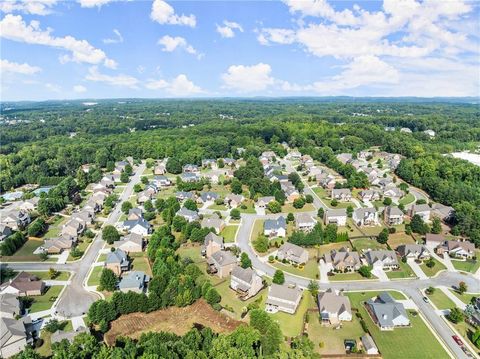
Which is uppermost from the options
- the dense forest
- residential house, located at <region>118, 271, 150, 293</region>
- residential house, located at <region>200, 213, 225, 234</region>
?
the dense forest

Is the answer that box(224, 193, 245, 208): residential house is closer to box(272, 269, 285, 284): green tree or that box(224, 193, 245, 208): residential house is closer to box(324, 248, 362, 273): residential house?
box(324, 248, 362, 273): residential house

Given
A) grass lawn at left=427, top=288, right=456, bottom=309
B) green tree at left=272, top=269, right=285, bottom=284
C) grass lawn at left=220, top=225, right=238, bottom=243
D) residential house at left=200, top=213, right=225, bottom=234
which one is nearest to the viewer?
grass lawn at left=427, top=288, right=456, bottom=309

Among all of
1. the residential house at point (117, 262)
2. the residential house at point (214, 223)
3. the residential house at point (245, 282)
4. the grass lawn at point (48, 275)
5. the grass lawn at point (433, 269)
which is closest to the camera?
the residential house at point (245, 282)

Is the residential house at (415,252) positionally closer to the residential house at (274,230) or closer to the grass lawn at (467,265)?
the grass lawn at (467,265)

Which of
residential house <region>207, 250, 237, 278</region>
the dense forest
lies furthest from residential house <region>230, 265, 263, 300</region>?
the dense forest

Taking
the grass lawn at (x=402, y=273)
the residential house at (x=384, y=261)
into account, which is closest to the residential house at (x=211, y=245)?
the residential house at (x=384, y=261)

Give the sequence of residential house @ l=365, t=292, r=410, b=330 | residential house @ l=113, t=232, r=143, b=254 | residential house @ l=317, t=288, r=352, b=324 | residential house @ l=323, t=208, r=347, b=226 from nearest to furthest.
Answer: residential house @ l=365, t=292, r=410, b=330 < residential house @ l=317, t=288, r=352, b=324 < residential house @ l=113, t=232, r=143, b=254 < residential house @ l=323, t=208, r=347, b=226

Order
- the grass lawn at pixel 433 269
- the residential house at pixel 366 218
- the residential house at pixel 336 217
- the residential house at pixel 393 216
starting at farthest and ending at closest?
the residential house at pixel 393 216 → the residential house at pixel 366 218 → the residential house at pixel 336 217 → the grass lawn at pixel 433 269

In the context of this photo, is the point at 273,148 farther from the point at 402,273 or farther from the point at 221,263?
the point at 221,263
